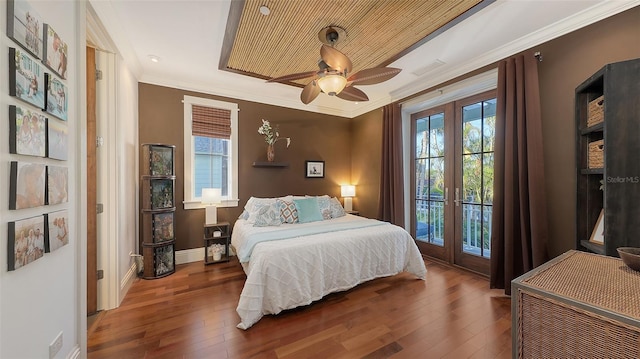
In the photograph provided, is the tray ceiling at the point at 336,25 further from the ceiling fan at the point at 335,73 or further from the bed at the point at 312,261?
the bed at the point at 312,261

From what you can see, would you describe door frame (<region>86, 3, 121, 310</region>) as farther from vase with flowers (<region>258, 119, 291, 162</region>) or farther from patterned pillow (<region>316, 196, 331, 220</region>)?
patterned pillow (<region>316, 196, 331, 220</region>)

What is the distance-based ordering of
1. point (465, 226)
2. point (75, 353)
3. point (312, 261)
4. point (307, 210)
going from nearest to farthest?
point (75, 353) < point (312, 261) < point (465, 226) < point (307, 210)

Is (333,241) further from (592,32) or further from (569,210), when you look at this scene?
(592,32)

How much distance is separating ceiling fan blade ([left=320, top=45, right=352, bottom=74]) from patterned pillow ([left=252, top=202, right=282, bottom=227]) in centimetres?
208

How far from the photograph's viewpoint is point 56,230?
50.6 inches

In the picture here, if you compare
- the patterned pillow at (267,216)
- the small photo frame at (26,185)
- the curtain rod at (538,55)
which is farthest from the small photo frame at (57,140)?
the curtain rod at (538,55)

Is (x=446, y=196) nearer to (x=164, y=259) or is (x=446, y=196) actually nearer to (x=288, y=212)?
(x=288, y=212)

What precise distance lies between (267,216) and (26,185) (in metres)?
2.32

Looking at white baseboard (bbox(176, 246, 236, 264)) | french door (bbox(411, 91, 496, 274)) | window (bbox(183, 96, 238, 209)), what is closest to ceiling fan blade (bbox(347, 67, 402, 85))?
french door (bbox(411, 91, 496, 274))

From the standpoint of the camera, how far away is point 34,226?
1127 mm

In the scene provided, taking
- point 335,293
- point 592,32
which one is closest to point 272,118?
point 335,293

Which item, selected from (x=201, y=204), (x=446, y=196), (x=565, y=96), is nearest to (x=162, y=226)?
(x=201, y=204)

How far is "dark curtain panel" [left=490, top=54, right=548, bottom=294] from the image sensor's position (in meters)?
2.34

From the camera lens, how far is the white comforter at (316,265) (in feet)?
6.86
